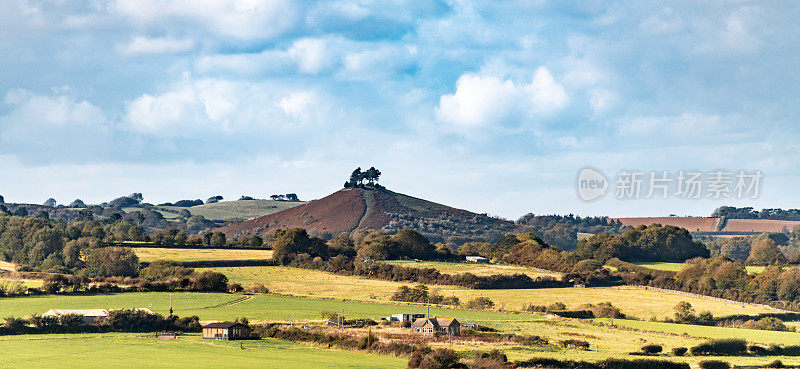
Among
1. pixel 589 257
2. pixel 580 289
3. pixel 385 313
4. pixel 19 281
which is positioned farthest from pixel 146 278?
pixel 589 257

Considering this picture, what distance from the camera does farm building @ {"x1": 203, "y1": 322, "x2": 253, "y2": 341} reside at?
271ft

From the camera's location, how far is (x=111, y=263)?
136m

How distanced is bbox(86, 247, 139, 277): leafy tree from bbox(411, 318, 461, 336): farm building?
2613 inches

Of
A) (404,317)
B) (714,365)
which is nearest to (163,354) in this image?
(404,317)

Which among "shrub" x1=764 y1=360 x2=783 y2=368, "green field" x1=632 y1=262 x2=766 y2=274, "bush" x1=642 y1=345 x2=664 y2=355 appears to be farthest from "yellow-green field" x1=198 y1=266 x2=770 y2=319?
"shrub" x1=764 y1=360 x2=783 y2=368

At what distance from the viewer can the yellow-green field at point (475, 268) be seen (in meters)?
150

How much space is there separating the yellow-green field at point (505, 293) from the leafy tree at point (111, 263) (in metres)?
14.1

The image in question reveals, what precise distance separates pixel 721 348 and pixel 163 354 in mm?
51301

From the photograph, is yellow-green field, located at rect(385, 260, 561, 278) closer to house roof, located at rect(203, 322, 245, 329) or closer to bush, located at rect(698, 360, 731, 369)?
house roof, located at rect(203, 322, 245, 329)

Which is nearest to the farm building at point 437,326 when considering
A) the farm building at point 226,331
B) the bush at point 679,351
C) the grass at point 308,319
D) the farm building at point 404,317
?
the grass at point 308,319

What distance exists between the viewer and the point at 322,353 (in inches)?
2965

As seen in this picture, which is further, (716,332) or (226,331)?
(716,332)

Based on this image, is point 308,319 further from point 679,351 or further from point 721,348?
point 721,348

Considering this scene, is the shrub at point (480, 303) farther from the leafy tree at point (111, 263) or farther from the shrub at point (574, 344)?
the leafy tree at point (111, 263)
